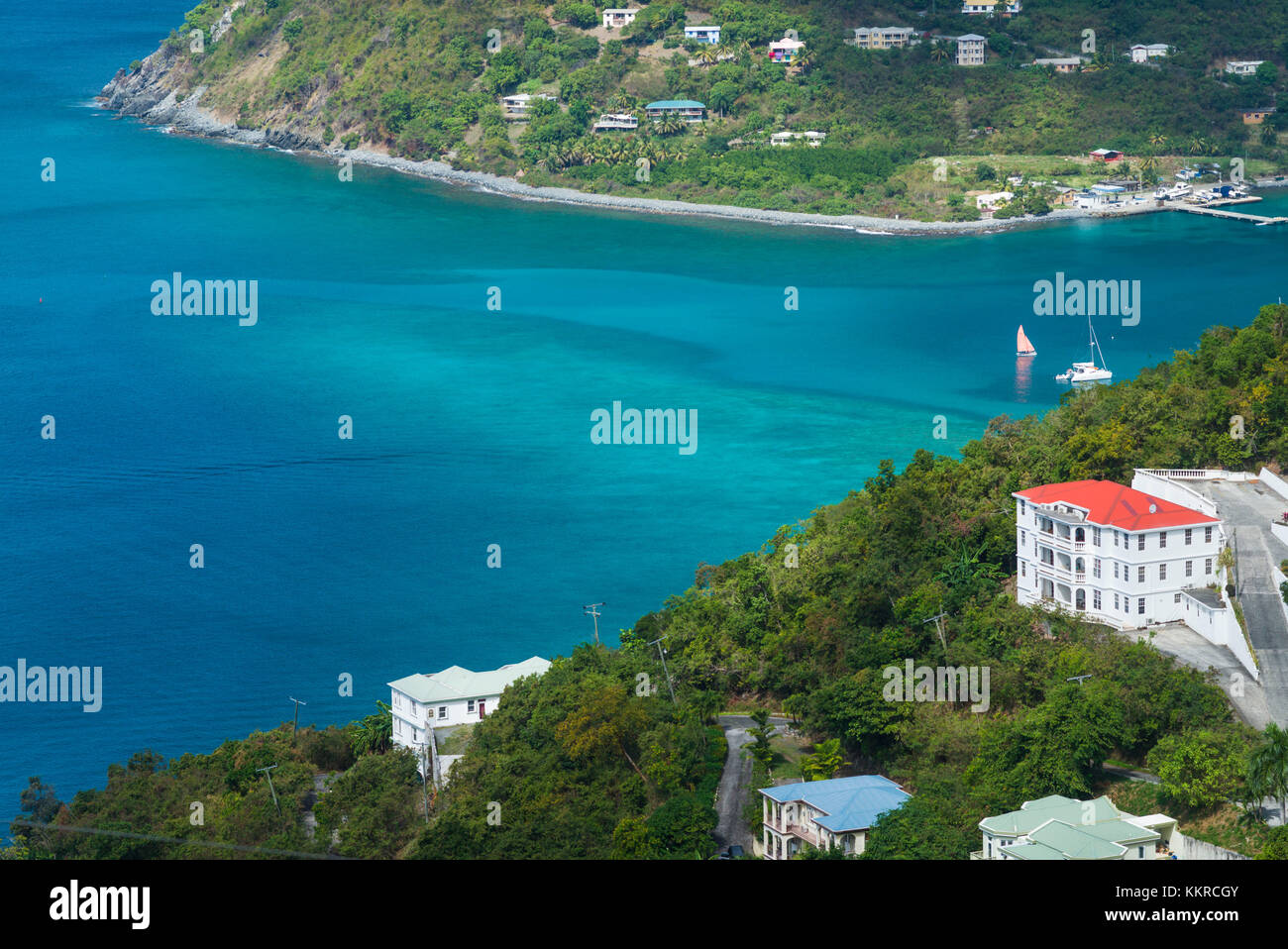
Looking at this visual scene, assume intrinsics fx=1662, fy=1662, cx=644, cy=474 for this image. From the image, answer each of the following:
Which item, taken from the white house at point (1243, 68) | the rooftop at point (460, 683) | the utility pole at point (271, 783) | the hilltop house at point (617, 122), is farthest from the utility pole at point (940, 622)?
the white house at point (1243, 68)

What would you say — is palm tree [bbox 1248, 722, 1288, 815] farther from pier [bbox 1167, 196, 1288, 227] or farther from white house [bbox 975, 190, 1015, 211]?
pier [bbox 1167, 196, 1288, 227]

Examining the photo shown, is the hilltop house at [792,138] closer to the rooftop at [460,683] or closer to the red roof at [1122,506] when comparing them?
the rooftop at [460,683]

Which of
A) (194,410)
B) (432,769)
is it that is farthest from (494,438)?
(432,769)

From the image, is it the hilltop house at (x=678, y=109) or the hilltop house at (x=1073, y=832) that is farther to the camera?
the hilltop house at (x=678, y=109)

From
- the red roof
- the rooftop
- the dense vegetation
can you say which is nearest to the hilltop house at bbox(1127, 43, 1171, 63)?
the dense vegetation

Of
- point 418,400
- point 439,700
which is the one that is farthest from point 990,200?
point 439,700
